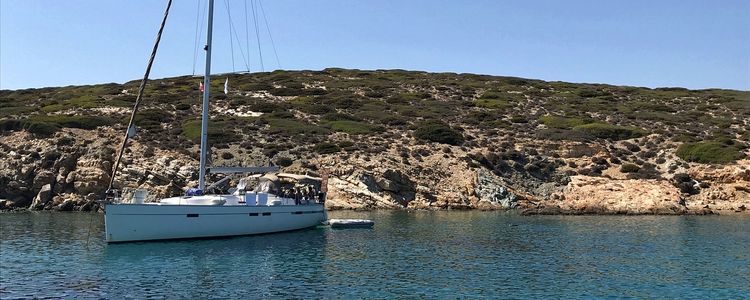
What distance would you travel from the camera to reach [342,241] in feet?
121

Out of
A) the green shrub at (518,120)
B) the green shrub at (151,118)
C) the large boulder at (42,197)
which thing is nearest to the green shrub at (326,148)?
the green shrub at (151,118)

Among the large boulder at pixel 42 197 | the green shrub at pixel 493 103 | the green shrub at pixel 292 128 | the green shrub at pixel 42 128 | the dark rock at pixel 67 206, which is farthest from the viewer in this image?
the green shrub at pixel 493 103

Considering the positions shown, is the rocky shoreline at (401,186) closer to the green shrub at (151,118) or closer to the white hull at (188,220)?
the green shrub at (151,118)

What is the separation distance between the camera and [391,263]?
2881cm

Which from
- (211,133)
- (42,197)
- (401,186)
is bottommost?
(42,197)

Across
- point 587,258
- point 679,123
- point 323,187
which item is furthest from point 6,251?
point 679,123

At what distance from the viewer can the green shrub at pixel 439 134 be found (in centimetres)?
7331

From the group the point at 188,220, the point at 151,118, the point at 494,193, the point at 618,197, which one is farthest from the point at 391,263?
the point at 151,118

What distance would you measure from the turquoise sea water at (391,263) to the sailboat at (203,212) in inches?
26.3

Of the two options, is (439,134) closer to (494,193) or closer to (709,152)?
(494,193)

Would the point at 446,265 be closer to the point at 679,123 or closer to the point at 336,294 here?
the point at 336,294

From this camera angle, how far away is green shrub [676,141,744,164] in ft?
220

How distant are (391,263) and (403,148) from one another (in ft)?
140

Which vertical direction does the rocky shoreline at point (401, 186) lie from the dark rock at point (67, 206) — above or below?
above
